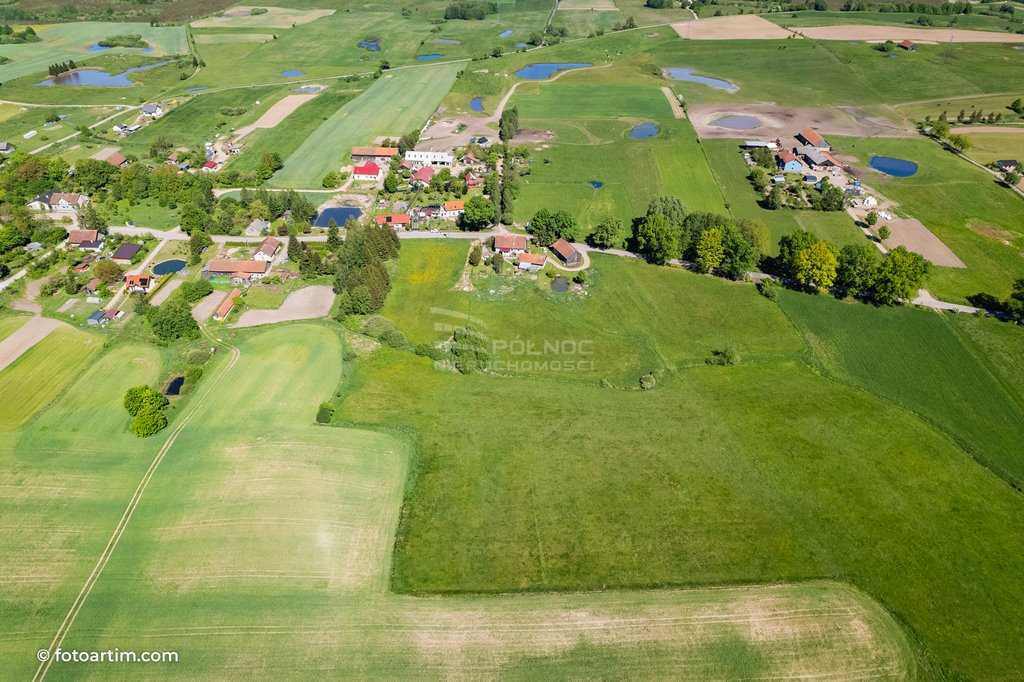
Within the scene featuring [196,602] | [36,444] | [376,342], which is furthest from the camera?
[376,342]

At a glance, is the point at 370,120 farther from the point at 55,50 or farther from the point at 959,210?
the point at 55,50

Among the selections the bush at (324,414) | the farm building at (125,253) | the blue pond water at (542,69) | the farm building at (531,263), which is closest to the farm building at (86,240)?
the farm building at (125,253)

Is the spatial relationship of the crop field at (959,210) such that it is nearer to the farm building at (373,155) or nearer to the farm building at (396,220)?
the farm building at (396,220)

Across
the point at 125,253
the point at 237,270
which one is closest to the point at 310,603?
the point at 237,270

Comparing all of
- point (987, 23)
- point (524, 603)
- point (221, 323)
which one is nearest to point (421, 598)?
point (524, 603)

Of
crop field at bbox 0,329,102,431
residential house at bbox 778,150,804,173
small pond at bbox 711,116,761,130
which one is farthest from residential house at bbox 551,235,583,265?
small pond at bbox 711,116,761,130

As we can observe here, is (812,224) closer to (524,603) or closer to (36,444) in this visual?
(524,603)
